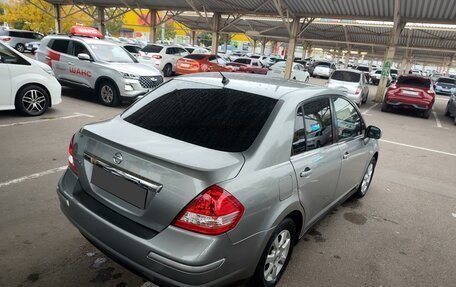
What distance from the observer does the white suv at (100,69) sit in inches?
367

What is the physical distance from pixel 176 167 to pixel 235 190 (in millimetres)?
394

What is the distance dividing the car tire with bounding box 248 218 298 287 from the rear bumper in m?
0.17

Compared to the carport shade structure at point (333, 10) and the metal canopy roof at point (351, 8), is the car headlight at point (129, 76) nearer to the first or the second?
the metal canopy roof at point (351, 8)

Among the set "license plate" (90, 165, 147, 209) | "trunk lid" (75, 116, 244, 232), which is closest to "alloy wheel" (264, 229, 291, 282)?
"trunk lid" (75, 116, 244, 232)

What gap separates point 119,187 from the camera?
237cm

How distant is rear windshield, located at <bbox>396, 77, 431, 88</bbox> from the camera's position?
14.3 meters

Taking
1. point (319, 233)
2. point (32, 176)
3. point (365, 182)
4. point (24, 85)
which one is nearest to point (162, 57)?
point (24, 85)

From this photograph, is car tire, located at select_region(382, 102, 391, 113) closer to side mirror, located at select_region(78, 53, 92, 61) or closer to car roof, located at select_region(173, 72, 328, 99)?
side mirror, located at select_region(78, 53, 92, 61)

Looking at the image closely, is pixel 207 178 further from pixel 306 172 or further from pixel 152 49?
pixel 152 49

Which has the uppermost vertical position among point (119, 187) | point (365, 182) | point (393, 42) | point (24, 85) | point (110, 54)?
point (393, 42)

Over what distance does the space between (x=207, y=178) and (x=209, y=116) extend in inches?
31.9

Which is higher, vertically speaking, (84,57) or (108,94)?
(84,57)

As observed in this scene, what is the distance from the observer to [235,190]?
2.18 metres

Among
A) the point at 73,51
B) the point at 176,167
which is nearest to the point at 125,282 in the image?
the point at 176,167
